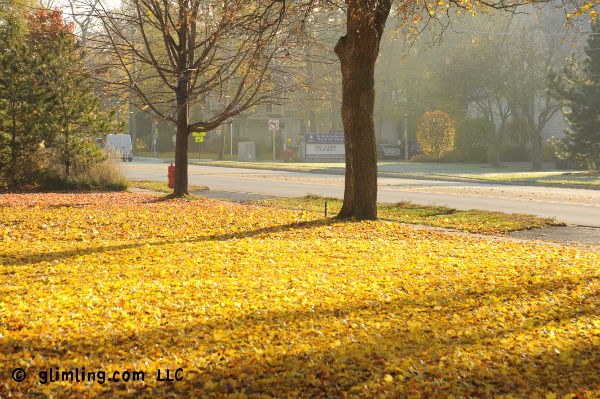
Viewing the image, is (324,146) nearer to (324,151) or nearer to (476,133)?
(324,151)

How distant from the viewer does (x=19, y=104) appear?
17188 millimetres

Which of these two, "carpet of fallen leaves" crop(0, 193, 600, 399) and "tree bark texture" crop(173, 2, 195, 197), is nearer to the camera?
"carpet of fallen leaves" crop(0, 193, 600, 399)

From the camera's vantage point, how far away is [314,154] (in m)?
45.3

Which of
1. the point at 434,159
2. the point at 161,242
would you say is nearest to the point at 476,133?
the point at 434,159

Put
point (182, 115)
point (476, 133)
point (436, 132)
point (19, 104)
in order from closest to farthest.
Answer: point (182, 115) < point (19, 104) < point (476, 133) < point (436, 132)

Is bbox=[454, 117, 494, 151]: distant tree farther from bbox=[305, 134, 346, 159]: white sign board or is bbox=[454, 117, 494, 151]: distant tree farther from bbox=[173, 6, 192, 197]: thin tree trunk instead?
bbox=[173, 6, 192, 197]: thin tree trunk

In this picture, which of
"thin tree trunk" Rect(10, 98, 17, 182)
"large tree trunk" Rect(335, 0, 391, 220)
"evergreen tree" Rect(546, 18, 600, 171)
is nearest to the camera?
"large tree trunk" Rect(335, 0, 391, 220)

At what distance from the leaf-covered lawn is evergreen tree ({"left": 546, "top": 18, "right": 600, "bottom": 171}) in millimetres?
21030

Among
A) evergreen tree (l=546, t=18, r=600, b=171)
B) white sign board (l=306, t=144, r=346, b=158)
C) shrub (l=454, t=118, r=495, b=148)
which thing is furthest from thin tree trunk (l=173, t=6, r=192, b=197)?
shrub (l=454, t=118, r=495, b=148)

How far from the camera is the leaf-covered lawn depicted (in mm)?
11367

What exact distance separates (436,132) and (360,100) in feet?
119

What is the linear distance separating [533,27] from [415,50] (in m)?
23.3

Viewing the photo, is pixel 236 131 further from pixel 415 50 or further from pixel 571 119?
pixel 571 119

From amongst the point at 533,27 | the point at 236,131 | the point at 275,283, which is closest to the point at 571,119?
the point at 533,27
